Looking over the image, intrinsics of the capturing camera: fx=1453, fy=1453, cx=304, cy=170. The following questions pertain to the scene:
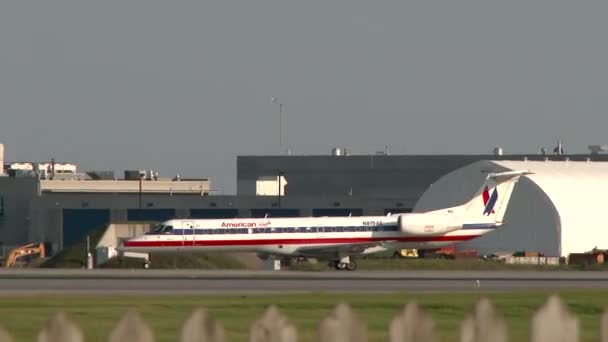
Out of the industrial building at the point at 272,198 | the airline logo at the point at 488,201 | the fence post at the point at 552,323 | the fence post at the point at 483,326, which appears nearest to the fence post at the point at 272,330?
the fence post at the point at 483,326

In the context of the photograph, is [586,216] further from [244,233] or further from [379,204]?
[379,204]

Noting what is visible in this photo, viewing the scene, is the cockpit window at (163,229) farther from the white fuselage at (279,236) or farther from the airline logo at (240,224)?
the airline logo at (240,224)

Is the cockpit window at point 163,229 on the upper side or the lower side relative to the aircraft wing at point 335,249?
upper

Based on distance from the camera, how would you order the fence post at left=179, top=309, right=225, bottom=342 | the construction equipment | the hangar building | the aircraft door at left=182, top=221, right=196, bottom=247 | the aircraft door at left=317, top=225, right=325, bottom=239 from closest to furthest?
the fence post at left=179, top=309, right=225, bottom=342, the aircraft door at left=182, top=221, right=196, bottom=247, the aircraft door at left=317, top=225, right=325, bottom=239, the construction equipment, the hangar building

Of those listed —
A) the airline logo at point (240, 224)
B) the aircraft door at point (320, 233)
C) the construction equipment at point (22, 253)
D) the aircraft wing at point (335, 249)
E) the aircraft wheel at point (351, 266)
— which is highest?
the airline logo at point (240, 224)

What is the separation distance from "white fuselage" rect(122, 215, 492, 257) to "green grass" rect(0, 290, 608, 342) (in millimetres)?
34272

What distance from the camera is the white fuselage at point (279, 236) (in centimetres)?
7512

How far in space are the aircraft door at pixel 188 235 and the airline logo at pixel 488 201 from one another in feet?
54.9

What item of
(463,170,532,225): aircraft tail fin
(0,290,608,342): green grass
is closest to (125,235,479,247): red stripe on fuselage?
(463,170,532,225): aircraft tail fin

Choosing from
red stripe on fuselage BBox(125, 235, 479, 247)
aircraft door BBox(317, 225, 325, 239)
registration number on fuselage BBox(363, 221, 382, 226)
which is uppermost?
registration number on fuselage BBox(363, 221, 382, 226)

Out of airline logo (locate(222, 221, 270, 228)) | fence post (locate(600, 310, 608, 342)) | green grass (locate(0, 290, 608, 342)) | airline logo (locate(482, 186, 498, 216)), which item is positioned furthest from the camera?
airline logo (locate(482, 186, 498, 216))

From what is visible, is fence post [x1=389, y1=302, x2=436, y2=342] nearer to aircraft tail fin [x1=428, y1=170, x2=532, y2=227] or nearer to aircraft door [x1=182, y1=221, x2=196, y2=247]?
aircraft door [x1=182, y1=221, x2=196, y2=247]

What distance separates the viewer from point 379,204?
129000 mm

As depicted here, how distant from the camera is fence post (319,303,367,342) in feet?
24.6
